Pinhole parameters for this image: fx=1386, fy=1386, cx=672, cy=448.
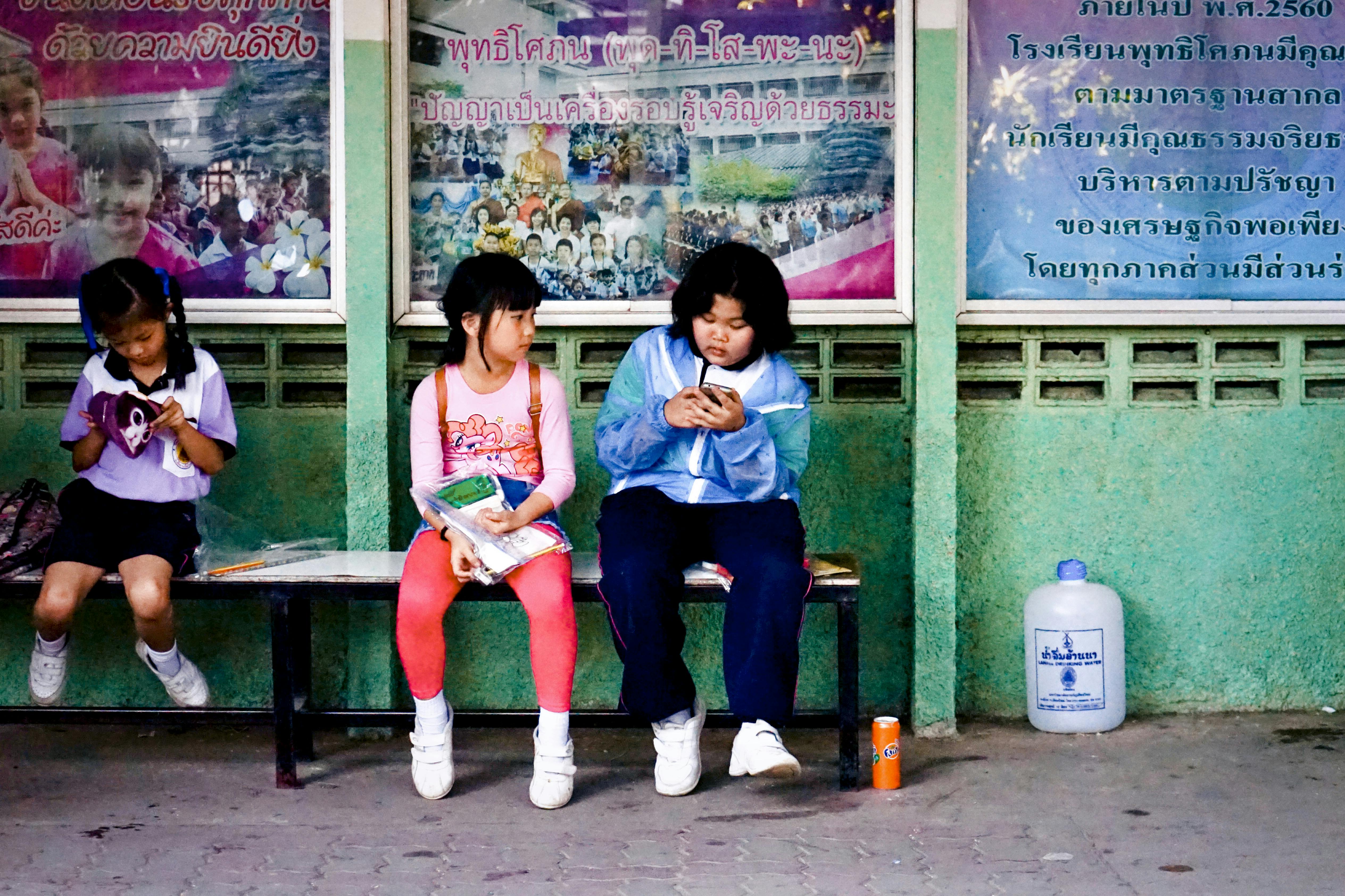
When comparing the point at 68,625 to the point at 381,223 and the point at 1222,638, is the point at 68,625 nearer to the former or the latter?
the point at 381,223

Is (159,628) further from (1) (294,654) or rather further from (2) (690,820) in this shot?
(2) (690,820)

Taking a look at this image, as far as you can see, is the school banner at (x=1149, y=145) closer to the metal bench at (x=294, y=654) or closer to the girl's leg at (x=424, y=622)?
the metal bench at (x=294, y=654)

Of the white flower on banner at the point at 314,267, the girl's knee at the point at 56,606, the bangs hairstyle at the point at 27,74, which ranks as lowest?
the girl's knee at the point at 56,606

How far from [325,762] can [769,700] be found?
1472 millimetres

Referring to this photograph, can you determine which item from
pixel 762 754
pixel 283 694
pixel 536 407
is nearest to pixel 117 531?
pixel 283 694

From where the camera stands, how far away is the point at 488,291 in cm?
403

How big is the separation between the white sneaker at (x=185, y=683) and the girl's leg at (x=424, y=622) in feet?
2.60

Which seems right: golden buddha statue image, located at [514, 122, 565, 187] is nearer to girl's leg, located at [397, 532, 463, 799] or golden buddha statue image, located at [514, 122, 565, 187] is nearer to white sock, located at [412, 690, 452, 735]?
girl's leg, located at [397, 532, 463, 799]

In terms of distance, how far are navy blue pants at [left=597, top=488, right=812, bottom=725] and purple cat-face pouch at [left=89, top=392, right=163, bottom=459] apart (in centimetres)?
144

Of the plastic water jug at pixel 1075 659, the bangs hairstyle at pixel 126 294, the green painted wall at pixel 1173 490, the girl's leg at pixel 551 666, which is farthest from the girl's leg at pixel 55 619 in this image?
the plastic water jug at pixel 1075 659

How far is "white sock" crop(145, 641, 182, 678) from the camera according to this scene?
13.7 ft

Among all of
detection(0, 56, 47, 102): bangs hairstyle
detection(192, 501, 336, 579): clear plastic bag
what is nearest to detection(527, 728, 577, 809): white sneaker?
detection(192, 501, 336, 579): clear plastic bag

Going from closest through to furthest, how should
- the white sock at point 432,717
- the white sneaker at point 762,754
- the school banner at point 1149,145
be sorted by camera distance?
the white sneaker at point 762,754 → the white sock at point 432,717 → the school banner at point 1149,145

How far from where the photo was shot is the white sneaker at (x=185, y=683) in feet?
13.8
